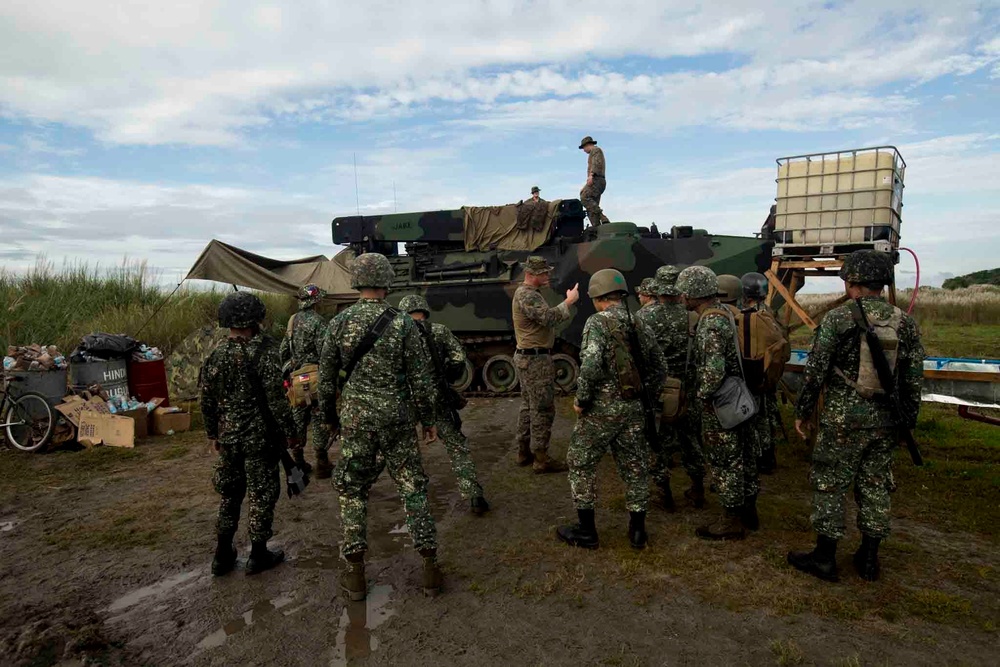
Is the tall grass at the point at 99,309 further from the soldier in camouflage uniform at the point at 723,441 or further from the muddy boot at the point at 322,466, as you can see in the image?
→ the soldier in camouflage uniform at the point at 723,441

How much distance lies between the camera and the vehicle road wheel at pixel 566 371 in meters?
9.90

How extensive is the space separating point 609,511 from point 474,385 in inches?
225

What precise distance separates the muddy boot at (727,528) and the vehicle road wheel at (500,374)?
19.7 ft

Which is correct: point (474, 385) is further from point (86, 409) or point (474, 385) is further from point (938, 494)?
point (938, 494)

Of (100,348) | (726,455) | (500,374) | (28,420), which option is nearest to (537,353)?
(726,455)

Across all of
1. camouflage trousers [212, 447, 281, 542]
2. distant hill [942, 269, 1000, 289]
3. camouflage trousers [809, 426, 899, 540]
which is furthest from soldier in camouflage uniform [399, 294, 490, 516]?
distant hill [942, 269, 1000, 289]

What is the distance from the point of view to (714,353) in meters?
4.27

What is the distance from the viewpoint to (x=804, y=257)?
7.98m

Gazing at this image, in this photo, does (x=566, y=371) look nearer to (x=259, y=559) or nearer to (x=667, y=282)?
(x=667, y=282)

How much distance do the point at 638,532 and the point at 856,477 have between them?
1.37m

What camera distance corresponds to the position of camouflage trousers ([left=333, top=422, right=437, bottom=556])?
3.66 m

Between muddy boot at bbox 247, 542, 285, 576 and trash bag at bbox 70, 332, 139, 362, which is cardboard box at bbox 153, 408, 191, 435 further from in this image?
muddy boot at bbox 247, 542, 285, 576

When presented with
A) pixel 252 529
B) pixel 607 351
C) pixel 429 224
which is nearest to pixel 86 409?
pixel 252 529

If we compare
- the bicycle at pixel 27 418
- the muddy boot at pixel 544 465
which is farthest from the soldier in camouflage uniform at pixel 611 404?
the bicycle at pixel 27 418
